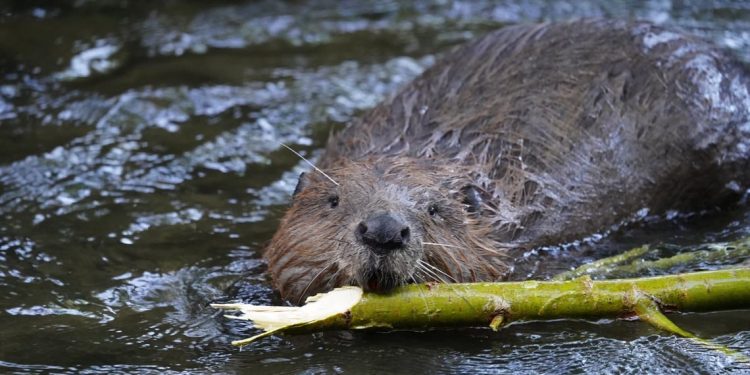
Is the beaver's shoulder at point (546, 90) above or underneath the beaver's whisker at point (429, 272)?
above

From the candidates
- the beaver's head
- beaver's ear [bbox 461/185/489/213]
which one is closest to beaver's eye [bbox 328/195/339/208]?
the beaver's head

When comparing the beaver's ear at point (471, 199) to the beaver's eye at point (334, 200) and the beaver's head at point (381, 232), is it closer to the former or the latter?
the beaver's head at point (381, 232)

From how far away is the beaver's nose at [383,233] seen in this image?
429 centimetres

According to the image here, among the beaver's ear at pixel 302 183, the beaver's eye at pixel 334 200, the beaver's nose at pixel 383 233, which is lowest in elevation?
the beaver's nose at pixel 383 233

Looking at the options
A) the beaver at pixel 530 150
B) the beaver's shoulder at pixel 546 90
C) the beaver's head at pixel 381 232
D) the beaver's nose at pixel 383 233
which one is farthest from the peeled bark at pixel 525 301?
the beaver's shoulder at pixel 546 90

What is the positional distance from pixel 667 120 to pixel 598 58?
1.53 ft

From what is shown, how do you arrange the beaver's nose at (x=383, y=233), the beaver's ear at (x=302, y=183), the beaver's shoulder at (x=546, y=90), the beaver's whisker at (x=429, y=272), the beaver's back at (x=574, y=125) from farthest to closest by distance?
the beaver's shoulder at (x=546, y=90)
the beaver's back at (x=574, y=125)
the beaver's ear at (x=302, y=183)
the beaver's whisker at (x=429, y=272)
the beaver's nose at (x=383, y=233)

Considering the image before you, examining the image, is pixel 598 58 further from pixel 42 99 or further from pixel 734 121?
pixel 42 99

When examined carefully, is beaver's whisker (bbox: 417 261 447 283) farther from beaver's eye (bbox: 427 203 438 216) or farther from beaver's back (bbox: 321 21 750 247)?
beaver's back (bbox: 321 21 750 247)

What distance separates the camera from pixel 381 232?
14.1ft

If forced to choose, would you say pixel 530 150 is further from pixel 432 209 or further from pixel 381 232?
pixel 381 232

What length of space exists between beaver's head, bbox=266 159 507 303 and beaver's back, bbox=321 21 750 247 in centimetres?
34

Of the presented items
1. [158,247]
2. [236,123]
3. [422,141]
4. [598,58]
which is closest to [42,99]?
[236,123]

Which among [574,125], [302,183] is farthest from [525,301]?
[574,125]
